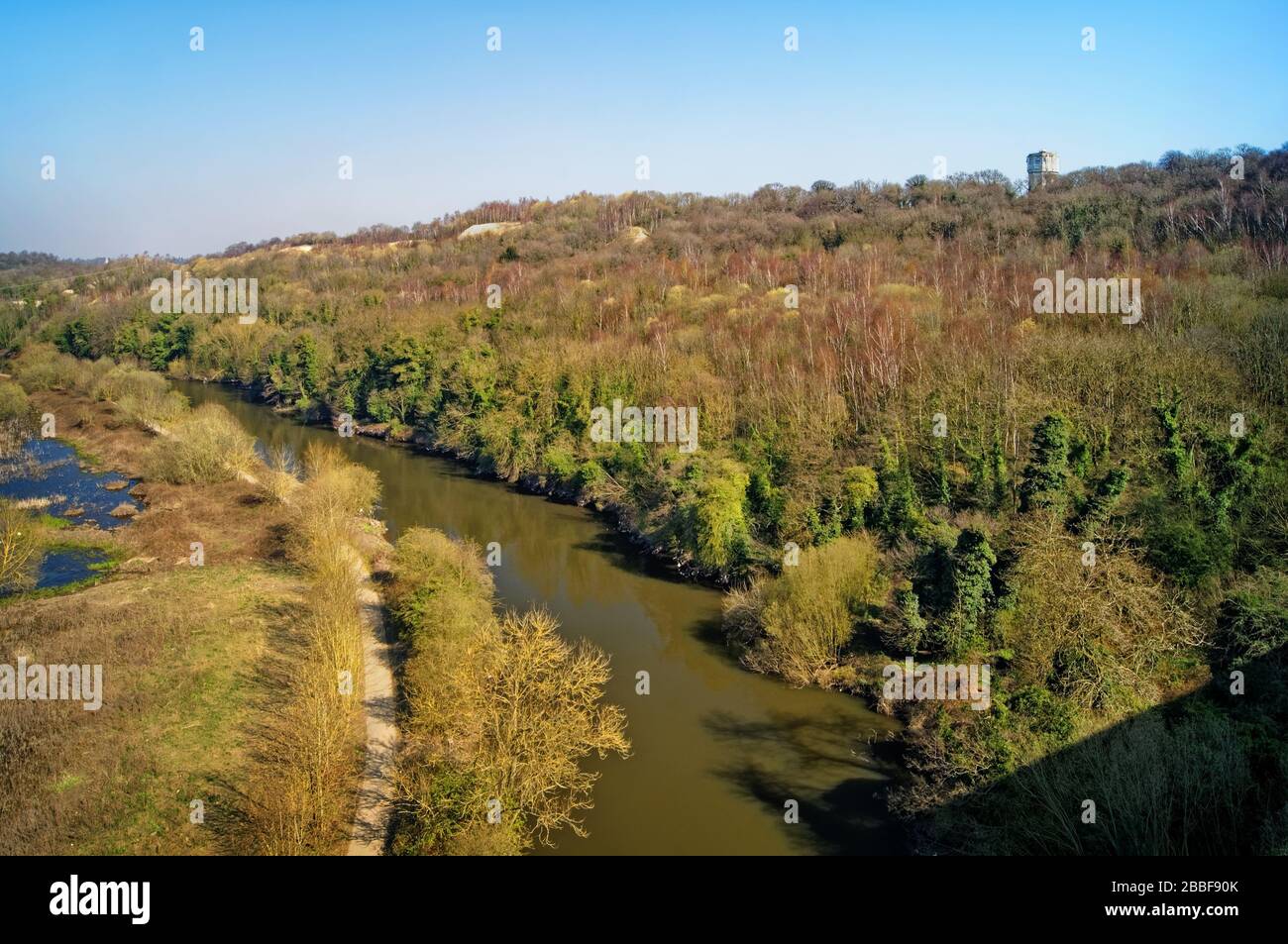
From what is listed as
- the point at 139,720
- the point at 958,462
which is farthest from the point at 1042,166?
the point at 139,720

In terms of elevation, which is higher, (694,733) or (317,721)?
(317,721)

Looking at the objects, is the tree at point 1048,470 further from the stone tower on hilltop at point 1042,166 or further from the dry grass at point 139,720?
the stone tower on hilltop at point 1042,166

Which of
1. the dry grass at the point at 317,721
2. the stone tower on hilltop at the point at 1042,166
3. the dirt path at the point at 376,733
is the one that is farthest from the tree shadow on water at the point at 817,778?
the stone tower on hilltop at the point at 1042,166

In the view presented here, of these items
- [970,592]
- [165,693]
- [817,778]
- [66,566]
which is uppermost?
[970,592]

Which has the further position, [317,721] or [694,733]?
[694,733]

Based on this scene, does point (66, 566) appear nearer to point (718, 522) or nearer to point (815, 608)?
point (718, 522)
